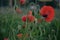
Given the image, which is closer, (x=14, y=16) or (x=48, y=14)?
(x=48, y=14)

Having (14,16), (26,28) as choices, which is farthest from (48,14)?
(14,16)

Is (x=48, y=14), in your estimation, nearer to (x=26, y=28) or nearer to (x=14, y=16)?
(x=26, y=28)

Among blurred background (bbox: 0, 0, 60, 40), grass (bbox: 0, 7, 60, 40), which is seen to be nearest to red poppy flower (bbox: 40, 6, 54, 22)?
grass (bbox: 0, 7, 60, 40)

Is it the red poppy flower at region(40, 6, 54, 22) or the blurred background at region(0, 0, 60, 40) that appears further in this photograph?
the blurred background at region(0, 0, 60, 40)

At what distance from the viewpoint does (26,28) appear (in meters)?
1.00

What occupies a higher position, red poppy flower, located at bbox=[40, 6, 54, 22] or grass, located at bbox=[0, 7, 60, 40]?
red poppy flower, located at bbox=[40, 6, 54, 22]

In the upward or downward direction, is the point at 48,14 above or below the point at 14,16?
above

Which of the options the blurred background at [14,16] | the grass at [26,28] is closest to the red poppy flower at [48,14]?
the grass at [26,28]

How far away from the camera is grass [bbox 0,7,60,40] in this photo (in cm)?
104

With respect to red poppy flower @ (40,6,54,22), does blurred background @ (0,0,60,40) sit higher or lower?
lower

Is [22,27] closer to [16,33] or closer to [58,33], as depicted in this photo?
[16,33]

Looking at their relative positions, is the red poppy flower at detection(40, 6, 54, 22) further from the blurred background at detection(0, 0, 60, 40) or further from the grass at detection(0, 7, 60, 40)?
the blurred background at detection(0, 0, 60, 40)

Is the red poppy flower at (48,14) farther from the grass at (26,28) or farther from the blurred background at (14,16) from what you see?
the blurred background at (14,16)

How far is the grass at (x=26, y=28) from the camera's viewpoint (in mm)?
1043
